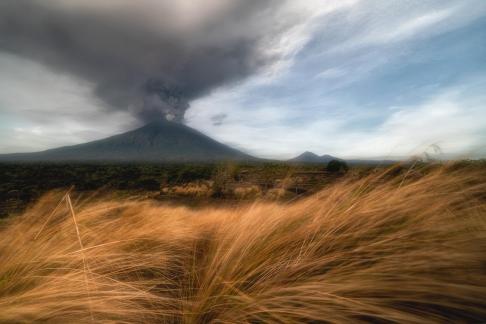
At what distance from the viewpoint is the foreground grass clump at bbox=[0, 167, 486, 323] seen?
74cm

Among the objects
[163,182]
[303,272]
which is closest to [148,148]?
[163,182]

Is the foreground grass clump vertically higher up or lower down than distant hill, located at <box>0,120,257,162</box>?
lower down

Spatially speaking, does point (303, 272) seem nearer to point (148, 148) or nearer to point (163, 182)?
point (163, 182)

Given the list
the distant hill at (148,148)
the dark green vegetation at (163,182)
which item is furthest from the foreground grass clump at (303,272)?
the distant hill at (148,148)

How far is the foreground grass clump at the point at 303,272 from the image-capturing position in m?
0.74

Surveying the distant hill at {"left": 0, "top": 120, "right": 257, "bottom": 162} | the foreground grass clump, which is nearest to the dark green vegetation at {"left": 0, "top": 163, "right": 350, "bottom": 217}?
the foreground grass clump

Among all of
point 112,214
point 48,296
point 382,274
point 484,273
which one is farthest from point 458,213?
point 112,214

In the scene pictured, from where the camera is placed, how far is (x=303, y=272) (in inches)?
39.4

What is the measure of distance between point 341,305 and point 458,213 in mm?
947

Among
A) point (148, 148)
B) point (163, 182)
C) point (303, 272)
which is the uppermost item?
point (148, 148)

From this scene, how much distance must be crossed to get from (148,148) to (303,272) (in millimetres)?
145925

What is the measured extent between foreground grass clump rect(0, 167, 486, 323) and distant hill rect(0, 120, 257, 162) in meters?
115

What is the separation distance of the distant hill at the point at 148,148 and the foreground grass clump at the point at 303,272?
115 metres

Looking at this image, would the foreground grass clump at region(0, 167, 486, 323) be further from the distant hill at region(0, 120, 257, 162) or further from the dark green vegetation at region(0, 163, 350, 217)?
the distant hill at region(0, 120, 257, 162)
